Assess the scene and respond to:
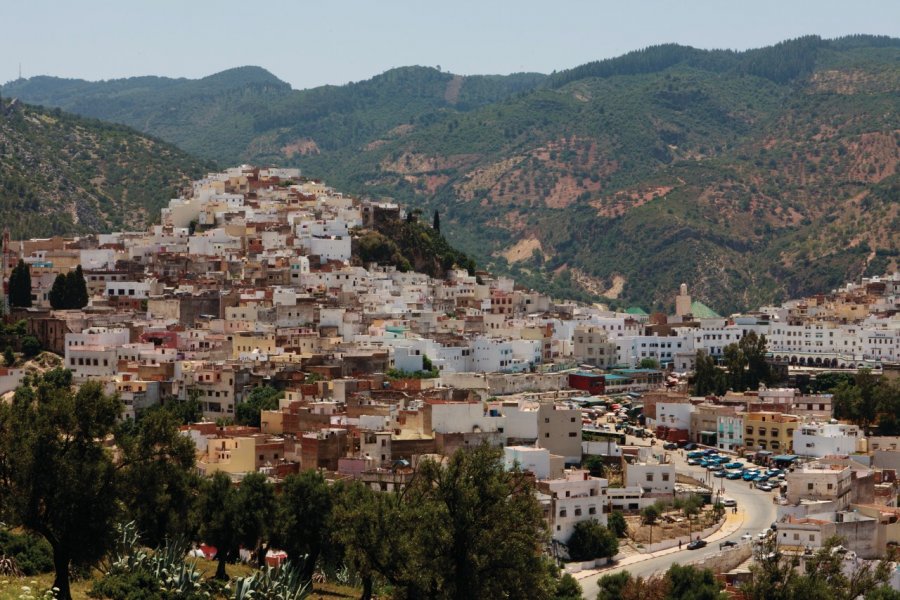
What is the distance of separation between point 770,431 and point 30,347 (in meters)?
25.9

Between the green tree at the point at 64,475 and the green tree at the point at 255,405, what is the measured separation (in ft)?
74.7

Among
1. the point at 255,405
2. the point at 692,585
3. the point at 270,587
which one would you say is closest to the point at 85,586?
the point at 270,587

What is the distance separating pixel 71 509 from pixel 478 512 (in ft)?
24.2

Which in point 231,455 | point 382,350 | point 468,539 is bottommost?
point 231,455

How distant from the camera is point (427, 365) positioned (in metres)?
63.6

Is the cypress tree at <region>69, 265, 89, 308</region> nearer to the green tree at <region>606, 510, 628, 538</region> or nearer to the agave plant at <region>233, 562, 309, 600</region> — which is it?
the green tree at <region>606, 510, 628, 538</region>

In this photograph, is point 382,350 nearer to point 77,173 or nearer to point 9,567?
point 9,567

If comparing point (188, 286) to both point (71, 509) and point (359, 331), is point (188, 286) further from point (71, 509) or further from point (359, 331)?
point (71, 509)

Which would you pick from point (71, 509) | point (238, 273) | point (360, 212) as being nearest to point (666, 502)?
point (71, 509)

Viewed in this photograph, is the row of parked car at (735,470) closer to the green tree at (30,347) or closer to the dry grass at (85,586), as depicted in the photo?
the dry grass at (85,586)

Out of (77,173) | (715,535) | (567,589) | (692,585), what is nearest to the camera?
(567,589)

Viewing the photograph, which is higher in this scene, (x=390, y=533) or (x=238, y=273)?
(x=238, y=273)

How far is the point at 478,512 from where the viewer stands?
1268 inches

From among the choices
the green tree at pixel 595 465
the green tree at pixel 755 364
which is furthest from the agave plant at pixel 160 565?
the green tree at pixel 755 364
